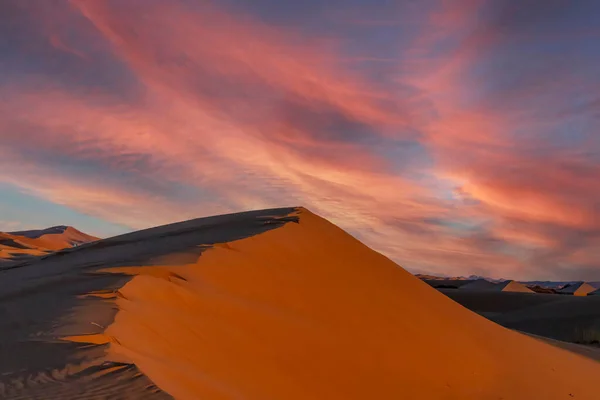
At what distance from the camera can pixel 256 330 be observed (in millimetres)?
5020

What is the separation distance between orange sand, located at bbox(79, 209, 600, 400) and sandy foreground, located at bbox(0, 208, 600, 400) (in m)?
0.02

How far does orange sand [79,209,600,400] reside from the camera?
160 inches

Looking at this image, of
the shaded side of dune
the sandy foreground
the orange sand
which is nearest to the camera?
the shaded side of dune

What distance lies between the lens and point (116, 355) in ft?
11.1

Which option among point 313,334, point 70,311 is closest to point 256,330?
point 313,334

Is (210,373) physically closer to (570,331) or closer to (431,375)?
(431,375)

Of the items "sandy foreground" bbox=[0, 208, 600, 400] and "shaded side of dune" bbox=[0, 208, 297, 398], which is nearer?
"shaded side of dune" bbox=[0, 208, 297, 398]

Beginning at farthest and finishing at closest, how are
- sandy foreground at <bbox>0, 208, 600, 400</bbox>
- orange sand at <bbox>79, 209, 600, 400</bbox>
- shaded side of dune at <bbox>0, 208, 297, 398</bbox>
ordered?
orange sand at <bbox>79, 209, 600, 400</bbox> → sandy foreground at <bbox>0, 208, 600, 400</bbox> → shaded side of dune at <bbox>0, 208, 297, 398</bbox>

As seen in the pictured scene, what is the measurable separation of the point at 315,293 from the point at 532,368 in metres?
3.52

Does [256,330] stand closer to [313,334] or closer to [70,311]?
[313,334]

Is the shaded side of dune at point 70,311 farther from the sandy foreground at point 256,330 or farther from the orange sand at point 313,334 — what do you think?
the orange sand at point 313,334

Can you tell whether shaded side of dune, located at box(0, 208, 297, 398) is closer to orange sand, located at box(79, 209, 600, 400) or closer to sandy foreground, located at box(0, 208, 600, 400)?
sandy foreground, located at box(0, 208, 600, 400)

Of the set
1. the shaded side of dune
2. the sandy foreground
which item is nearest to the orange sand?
the sandy foreground

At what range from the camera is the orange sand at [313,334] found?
407 centimetres
